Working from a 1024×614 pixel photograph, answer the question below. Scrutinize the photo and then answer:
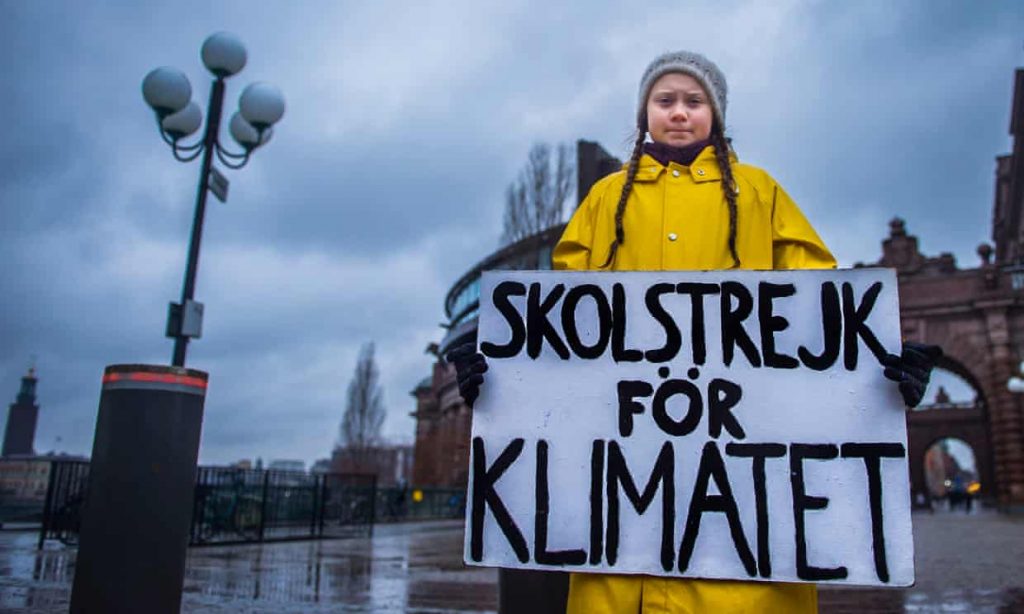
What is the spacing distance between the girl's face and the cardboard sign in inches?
24.4

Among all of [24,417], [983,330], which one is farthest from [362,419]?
[24,417]

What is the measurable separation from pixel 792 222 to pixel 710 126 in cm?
45

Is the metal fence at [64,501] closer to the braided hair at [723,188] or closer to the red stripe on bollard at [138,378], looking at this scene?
the red stripe on bollard at [138,378]

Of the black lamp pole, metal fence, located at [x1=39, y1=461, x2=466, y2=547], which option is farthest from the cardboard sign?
metal fence, located at [x1=39, y1=461, x2=466, y2=547]

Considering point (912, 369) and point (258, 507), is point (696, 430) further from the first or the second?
point (258, 507)

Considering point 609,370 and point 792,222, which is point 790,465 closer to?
point 609,370

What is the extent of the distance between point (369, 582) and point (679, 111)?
673 centimetres

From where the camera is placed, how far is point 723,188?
2.35 m

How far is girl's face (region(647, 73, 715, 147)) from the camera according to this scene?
2.57 metres

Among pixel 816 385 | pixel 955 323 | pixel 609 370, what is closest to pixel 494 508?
pixel 609 370

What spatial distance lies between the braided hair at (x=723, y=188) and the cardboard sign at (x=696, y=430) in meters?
0.18

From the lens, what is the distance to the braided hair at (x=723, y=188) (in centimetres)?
230

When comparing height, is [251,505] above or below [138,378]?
below

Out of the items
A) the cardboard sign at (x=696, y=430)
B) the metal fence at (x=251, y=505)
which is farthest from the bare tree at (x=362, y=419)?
the cardboard sign at (x=696, y=430)
